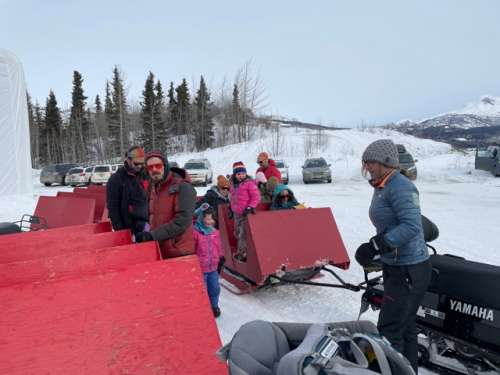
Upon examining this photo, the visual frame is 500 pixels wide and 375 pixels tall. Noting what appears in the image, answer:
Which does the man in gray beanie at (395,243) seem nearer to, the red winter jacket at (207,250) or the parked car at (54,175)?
the red winter jacket at (207,250)

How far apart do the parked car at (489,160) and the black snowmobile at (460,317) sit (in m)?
20.3

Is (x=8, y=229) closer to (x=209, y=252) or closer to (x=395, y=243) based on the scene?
(x=209, y=252)

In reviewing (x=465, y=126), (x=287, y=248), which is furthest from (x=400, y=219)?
(x=465, y=126)

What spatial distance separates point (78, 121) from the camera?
167 feet

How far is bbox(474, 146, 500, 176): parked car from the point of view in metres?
19.9

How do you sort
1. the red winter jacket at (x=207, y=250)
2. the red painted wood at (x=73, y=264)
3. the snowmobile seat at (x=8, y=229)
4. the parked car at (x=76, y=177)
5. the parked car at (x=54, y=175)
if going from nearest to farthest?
the red painted wood at (x=73, y=264) → the red winter jacket at (x=207, y=250) → the snowmobile seat at (x=8, y=229) → the parked car at (x=76, y=177) → the parked car at (x=54, y=175)

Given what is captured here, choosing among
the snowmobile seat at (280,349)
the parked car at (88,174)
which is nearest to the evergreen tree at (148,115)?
the parked car at (88,174)

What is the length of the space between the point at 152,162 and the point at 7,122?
56.8 feet

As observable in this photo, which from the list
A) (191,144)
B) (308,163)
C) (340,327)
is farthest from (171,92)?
(340,327)

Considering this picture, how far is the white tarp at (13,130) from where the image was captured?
16.9 m

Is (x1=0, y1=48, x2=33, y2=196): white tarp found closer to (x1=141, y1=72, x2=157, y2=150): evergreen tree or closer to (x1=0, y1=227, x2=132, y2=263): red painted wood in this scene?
(x1=0, y1=227, x2=132, y2=263): red painted wood

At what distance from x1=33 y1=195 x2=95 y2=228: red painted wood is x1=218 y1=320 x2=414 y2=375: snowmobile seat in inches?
229

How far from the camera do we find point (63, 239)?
3881mm

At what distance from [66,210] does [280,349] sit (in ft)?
22.6
